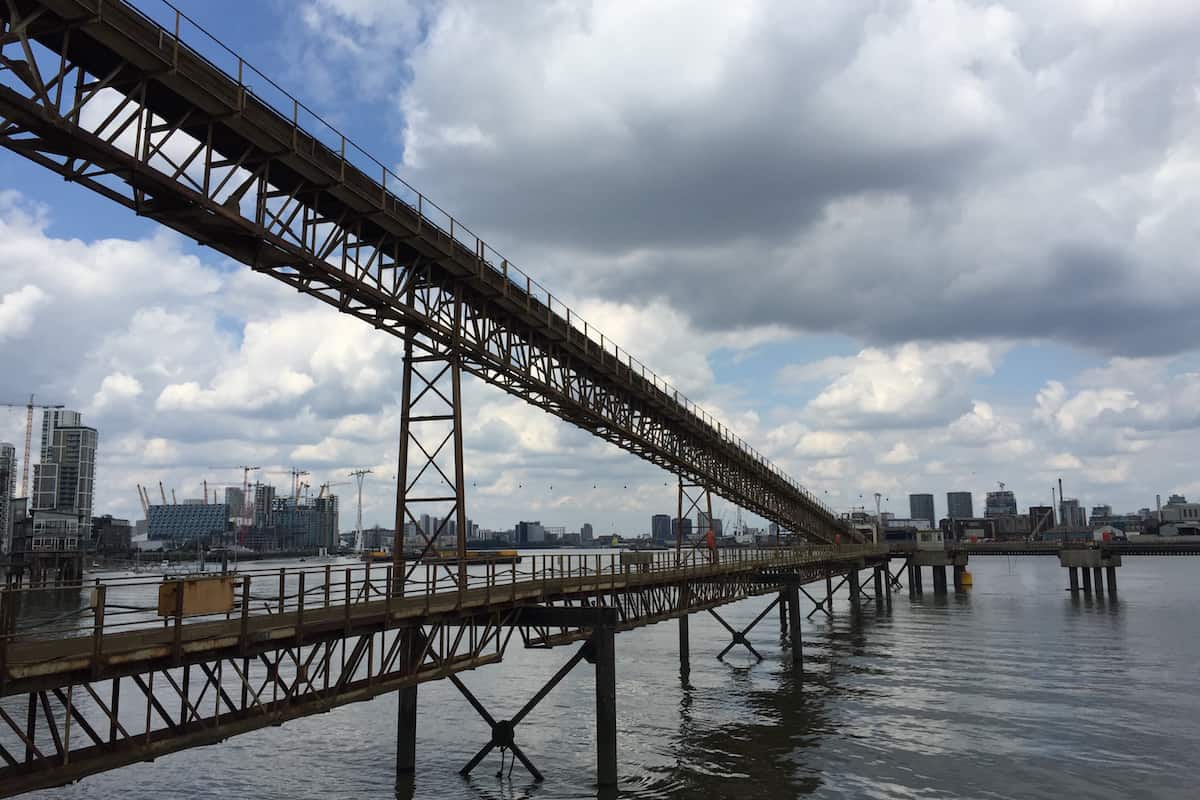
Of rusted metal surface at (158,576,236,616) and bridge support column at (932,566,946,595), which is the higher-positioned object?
rusted metal surface at (158,576,236,616)

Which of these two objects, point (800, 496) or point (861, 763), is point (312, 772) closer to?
point (861, 763)

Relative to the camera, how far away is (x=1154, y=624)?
69812mm

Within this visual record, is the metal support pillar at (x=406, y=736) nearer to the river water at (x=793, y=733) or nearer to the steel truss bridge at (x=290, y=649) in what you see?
the steel truss bridge at (x=290, y=649)

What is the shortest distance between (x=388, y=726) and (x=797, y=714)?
60.5ft

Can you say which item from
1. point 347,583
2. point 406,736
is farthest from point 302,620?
point 406,736

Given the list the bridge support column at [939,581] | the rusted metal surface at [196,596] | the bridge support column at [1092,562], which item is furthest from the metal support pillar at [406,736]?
the bridge support column at [1092,562]

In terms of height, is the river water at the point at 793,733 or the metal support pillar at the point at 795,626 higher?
the metal support pillar at the point at 795,626

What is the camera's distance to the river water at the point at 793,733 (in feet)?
87.0

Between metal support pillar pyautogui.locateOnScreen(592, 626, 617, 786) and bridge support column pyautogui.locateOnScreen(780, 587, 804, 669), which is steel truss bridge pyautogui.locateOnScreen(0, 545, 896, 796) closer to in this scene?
metal support pillar pyautogui.locateOnScreen(592, 626, 617, 786)

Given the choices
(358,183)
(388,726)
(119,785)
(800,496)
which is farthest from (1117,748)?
(800,496)

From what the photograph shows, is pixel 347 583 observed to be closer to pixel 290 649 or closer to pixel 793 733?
pixel 290 649

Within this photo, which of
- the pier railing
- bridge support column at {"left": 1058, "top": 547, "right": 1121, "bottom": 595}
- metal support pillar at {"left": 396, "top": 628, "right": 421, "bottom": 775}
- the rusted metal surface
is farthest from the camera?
bridge support column at {"left": 1058, "top": 547, "right": 1121, "bottom": 595}

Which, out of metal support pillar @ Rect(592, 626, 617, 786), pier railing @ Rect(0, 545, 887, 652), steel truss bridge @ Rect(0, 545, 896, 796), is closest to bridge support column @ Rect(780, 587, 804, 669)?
pier railing @ Rect(0, 545, 887, 652)

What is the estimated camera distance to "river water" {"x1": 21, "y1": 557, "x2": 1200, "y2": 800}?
2653 centimetres
